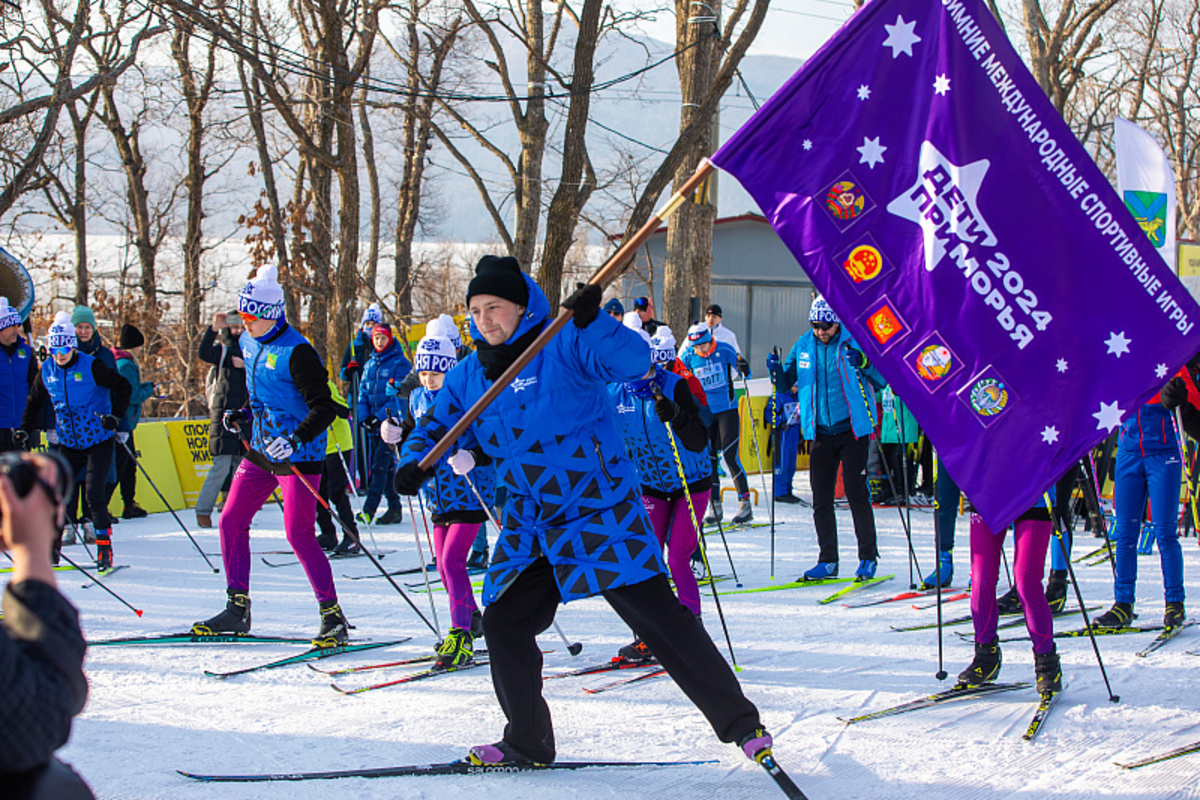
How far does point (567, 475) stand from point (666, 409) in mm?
1340

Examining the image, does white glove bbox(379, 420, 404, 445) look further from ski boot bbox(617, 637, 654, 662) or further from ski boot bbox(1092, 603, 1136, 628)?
ski boot bbox(1092, 603, 1136, 628)

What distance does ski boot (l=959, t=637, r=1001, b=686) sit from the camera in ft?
15.6

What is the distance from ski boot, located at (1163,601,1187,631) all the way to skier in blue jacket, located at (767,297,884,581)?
218 cm

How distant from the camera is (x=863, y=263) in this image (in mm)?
3861

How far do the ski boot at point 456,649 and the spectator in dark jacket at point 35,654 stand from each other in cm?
369

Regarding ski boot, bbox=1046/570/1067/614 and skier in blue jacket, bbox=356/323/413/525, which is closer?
ski boot, bbox=1046/570/1067/614

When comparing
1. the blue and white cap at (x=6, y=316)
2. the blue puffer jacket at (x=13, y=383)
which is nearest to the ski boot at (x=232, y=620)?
the blue puffer jacket at (x=13, y=383)

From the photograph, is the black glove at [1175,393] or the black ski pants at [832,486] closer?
the black glove at [1175,393]

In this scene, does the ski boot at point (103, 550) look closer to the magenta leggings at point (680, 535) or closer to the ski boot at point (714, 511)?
the magenta leggings at point (680, 535)

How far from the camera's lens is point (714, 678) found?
350 centimetres

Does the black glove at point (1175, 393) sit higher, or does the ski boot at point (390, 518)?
the black glove at point (1175, 393)

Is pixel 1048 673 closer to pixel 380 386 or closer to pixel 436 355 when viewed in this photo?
pixel 436 355

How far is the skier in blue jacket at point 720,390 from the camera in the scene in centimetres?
1020

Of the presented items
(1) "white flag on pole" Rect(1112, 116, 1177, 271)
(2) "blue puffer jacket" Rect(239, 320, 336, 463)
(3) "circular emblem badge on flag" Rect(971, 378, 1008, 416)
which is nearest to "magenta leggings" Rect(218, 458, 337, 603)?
(2) "blue puffer jacket" Rect(239, 320, 336, 463)
